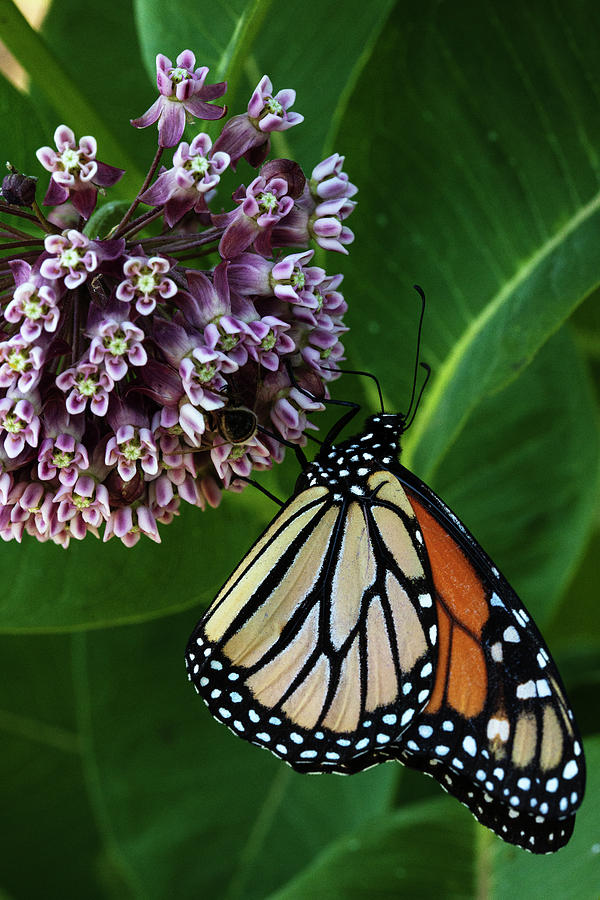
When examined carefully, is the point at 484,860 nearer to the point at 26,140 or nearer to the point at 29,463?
the point at 29,463

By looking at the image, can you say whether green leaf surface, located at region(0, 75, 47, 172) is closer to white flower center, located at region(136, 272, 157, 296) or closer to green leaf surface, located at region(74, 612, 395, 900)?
white flower center, located at region(136, 272, 157, 296)

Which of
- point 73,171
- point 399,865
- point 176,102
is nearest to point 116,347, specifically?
point 73,171

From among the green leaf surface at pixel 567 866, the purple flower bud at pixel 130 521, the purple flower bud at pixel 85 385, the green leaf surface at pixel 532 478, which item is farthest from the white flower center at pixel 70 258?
the green leaf surface at pixel 567 866

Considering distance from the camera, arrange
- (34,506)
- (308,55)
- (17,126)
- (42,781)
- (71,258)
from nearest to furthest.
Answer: (71,258) < (34,506) < (17,126) < (308,55) < (42,781)

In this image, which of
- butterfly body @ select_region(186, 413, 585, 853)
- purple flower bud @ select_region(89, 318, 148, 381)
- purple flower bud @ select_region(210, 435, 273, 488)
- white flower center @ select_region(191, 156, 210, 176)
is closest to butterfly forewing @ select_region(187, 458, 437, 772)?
butterfly body @ select_region(186, 413, 585, 853)

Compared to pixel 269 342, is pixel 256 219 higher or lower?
higher

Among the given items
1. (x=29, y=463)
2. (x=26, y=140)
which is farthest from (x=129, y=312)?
(x=26, y=140)

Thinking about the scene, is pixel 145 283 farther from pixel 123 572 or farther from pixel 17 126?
pixel 123 572
